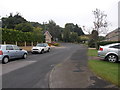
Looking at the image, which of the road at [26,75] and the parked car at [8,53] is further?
the parked car at [8,53]

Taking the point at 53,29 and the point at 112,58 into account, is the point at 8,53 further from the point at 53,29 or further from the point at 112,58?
the point at 53,29

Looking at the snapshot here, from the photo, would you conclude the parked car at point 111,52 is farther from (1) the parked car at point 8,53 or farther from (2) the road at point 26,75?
(1) the parked car at point 8,53

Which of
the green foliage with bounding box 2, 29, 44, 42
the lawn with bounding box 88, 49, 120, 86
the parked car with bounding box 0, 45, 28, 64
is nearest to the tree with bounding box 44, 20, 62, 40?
the green foliage with bounding box 2, 29, 44, 42

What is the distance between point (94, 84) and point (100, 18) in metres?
25.7

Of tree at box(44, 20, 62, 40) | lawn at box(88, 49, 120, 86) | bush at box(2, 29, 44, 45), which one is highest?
tree at box(44, 20, 62, 40)

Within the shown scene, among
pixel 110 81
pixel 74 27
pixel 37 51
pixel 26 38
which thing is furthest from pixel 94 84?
pixel 74 27

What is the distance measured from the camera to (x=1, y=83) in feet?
17.0

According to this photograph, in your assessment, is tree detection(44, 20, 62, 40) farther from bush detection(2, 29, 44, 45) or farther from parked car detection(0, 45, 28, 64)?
parked car detection(0, 45, 28, 64)

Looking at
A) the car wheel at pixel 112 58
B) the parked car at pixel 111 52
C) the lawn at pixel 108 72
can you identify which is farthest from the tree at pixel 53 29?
the lawn at pixel 108 72

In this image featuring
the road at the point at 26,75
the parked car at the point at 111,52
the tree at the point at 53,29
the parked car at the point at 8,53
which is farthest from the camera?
the tree at the point at 53,29

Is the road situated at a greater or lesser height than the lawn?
lesser

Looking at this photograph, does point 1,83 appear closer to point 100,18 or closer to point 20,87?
point 20,87

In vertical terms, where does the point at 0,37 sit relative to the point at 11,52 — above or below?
above

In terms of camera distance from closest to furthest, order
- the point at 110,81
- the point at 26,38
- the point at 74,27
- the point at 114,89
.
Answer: the point at 114,89 < the point at 110,81 < the point at 26,38 < the point at 74,27
